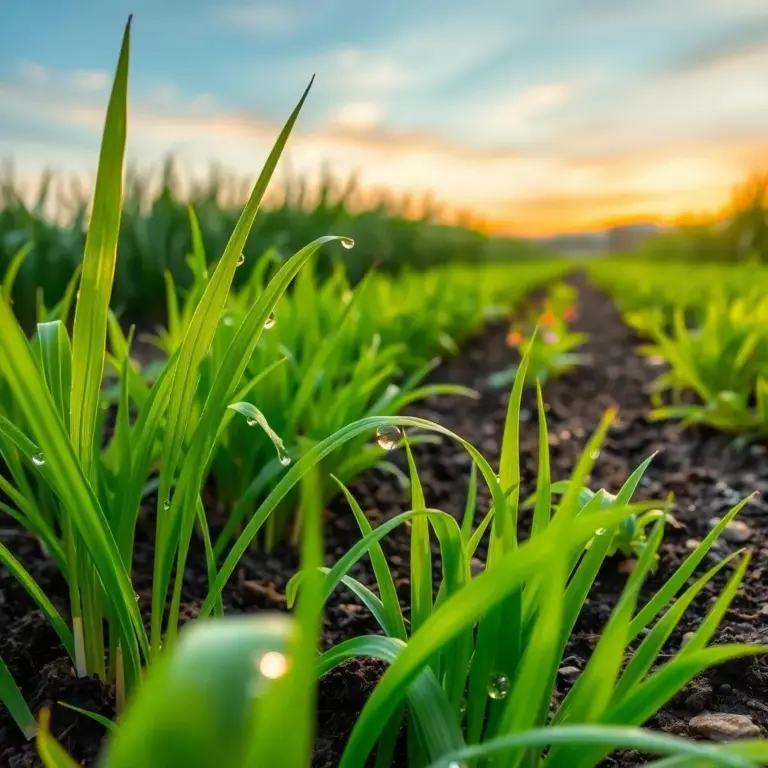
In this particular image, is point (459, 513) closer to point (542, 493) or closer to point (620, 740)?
point (542, 493)

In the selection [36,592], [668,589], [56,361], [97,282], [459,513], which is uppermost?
[97,282]

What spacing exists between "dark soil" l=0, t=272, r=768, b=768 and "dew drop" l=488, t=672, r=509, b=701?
196 mm

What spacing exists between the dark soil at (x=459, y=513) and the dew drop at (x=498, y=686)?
7.7 inches

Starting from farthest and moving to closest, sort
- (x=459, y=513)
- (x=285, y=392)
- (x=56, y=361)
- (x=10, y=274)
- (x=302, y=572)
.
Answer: (x=459, y=513)
(x=285, y=392)
(x=10, y=274)
(x=56, y=361)
(x=302, y=572)

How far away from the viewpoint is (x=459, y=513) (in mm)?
1824

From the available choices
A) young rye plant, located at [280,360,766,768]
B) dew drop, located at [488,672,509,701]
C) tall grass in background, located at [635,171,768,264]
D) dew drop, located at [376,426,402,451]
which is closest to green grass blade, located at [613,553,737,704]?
young rye plant, located at [280,360,766,768]

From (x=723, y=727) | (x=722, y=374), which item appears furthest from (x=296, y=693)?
(x=722, y=374)

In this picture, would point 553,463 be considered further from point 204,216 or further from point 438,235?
point 438,235

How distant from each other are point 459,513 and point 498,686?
1.05 metres

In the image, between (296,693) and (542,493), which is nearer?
(296,693)

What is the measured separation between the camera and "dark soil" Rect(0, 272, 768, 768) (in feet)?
3.10

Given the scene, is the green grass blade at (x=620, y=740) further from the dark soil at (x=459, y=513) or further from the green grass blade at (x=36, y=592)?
the green grass blade at (x=36, y=592)

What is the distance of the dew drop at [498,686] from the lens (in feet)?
2.54

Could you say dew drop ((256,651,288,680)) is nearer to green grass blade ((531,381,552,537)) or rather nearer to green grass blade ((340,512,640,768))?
green grass blade ((340,512,640,768))
